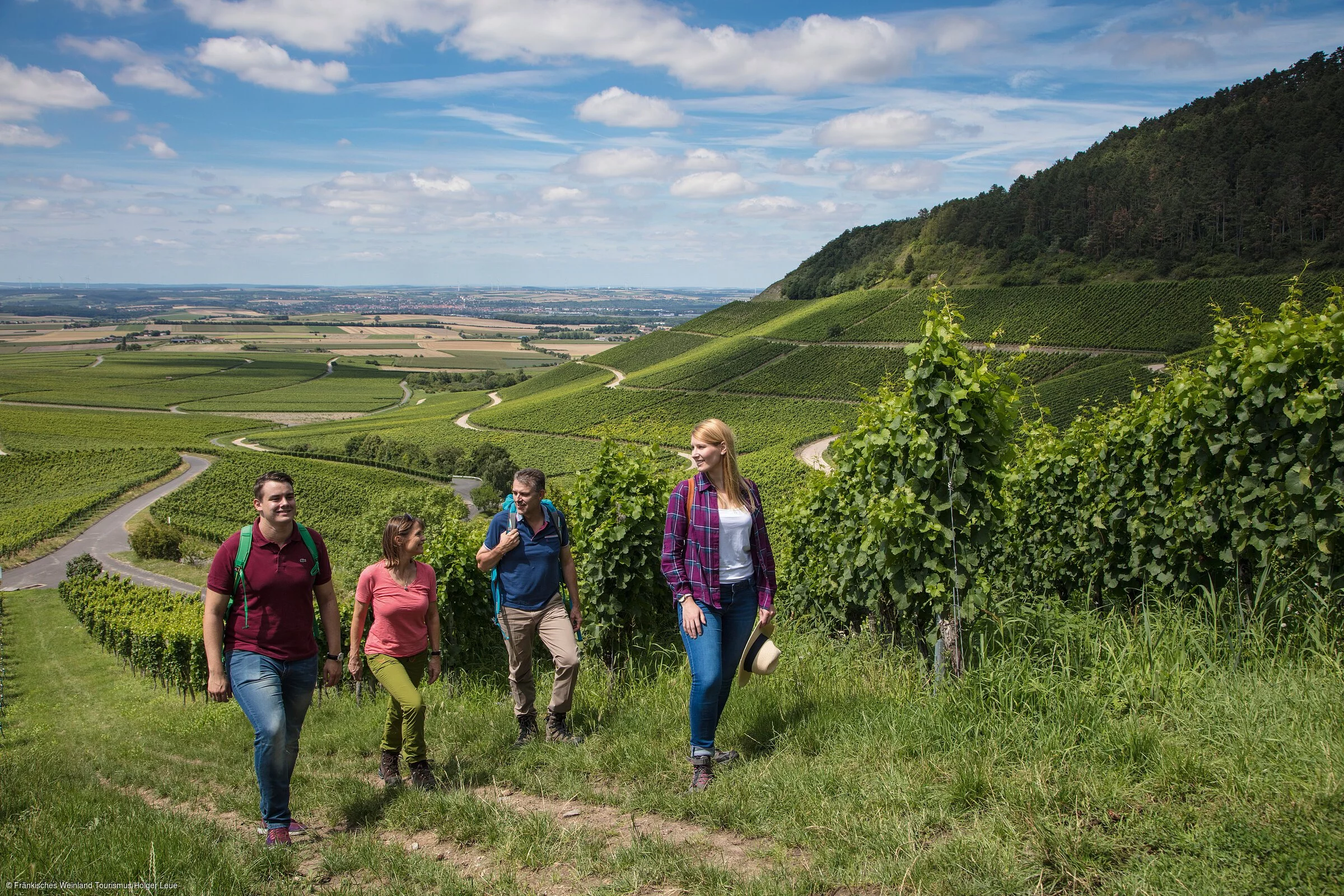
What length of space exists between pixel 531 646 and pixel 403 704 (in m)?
0.92

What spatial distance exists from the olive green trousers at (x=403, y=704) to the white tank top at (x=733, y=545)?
1.99m

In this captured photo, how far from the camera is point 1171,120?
125250mm

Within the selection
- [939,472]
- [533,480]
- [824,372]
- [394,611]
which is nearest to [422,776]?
[394,611]

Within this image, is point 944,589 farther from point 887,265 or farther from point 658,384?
point 887,265

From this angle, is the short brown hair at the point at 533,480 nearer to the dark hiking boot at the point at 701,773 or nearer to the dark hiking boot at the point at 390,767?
the dark hiking boot at the point at 390,767

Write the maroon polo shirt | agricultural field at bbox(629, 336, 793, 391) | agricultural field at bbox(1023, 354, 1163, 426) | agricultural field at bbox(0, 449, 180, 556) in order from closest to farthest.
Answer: the maroon polo shirt → agricultural field at bbox(0, 449, 180, 556) → agricultural field at bbox(1023, 354, 1163, 426) → agricultural field at bbox(629, 336, 793, 391)

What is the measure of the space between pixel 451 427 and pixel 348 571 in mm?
55872

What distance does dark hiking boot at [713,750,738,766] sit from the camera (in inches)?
171

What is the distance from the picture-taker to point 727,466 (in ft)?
14.4

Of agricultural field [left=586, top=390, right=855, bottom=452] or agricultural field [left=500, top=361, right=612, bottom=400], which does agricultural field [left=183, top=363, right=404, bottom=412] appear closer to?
agricultural field [left=500, top=361, right=612, bottom=400]

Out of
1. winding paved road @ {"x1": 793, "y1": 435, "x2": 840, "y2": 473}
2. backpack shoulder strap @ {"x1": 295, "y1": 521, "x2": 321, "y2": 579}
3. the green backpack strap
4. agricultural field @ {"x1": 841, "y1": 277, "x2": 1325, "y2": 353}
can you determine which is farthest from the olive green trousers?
agricultural field @ {"x1": 841, "y1": 277, "x2": 1325, "y2": 353}

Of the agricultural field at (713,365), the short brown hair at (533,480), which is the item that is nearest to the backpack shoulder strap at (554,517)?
the short brown hair at (533,480)

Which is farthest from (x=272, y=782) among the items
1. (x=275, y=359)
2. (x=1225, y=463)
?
(x=275, y=359)

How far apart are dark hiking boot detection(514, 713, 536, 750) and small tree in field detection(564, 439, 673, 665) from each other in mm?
1788
